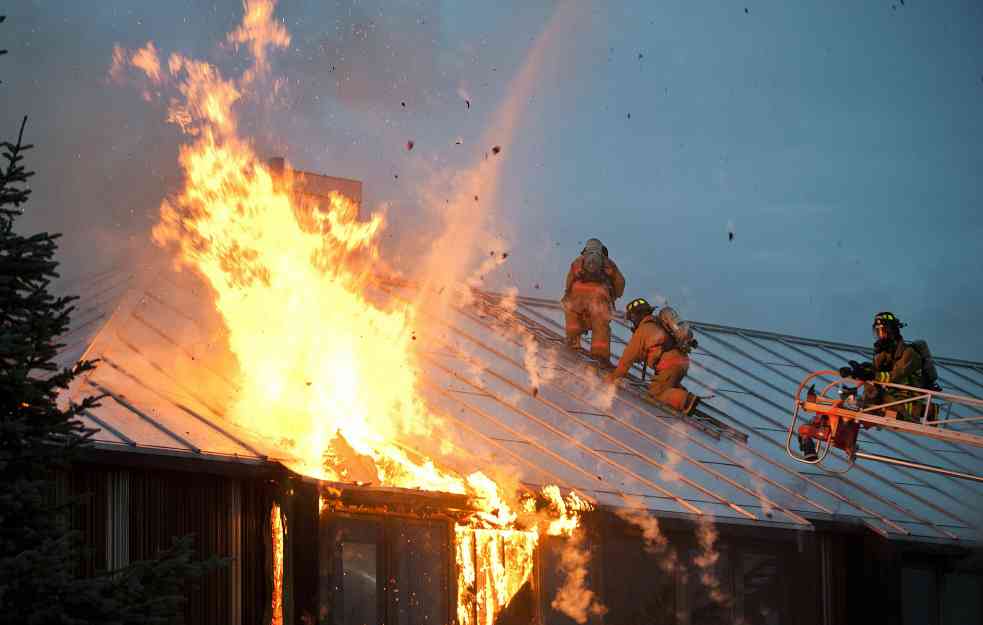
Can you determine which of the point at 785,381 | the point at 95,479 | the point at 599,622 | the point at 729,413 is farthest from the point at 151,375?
the point at 785,381

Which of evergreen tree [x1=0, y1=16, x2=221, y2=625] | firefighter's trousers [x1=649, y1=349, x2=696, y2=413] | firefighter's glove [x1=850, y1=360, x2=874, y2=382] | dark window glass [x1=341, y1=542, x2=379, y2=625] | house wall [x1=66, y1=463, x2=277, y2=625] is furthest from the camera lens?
firefighter's trousers [x1=649, y1=349, x2=696, y2=413]

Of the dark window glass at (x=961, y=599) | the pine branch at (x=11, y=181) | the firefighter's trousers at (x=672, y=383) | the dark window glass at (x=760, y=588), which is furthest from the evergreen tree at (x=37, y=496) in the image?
the dark window glass at (x=961, y=599)

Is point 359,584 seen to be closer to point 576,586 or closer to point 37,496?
point 576,586

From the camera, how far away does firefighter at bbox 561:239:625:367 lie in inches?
845

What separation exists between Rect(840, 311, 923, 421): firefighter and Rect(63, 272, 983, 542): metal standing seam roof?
1628mm

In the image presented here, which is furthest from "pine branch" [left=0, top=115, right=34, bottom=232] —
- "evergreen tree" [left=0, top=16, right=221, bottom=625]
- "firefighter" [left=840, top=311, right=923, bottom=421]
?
"firefighter" [left=840, top=311, right=923, bottom=421]

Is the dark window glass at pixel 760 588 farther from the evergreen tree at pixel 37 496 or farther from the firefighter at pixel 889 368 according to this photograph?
the evergreen tree at pixel 37 496

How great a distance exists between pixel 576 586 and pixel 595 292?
7179 mm

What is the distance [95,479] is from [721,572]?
862cm

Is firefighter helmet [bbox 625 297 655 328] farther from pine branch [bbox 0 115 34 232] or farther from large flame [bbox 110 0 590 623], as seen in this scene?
pine branch [bbox 0 115 34 232]

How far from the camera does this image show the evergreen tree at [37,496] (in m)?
8.59

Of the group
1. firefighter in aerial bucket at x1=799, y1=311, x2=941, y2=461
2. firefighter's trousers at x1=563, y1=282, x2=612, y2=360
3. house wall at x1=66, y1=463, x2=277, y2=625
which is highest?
firefighter's trousers at x1=563, y1=282, x2=612, y2=360

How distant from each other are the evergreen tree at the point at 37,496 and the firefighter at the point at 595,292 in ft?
41.2

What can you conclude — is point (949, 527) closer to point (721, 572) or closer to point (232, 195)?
point (721, 572)
